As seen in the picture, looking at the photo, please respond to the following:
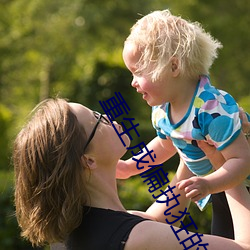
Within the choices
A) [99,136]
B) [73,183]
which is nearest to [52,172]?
[73,183]

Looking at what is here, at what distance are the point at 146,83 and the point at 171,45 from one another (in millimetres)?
184

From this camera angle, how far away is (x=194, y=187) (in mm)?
2547

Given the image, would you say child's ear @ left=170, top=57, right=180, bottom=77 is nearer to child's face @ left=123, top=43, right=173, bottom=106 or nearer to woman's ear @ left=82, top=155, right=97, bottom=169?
child's face @ left=123, top=43, right=173, bottom=106

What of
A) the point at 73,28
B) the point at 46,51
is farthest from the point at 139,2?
the point at 46,51

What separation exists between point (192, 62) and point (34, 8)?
456 inches

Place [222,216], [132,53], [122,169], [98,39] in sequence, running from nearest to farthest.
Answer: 1. [132,53]
2. [222,216]
3. [122,169]
4. [98,39]

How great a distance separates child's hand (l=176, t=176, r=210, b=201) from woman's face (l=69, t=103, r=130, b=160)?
14.8 inches

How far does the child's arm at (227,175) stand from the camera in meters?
2.55

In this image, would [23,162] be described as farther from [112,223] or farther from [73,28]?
[73,28]

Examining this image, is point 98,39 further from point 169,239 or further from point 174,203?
point 169,239

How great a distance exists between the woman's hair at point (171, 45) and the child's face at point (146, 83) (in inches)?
0.8

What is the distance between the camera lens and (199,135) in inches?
108

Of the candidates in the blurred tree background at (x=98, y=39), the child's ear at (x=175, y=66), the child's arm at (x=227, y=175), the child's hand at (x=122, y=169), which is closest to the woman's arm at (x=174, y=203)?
the child's hand at (x=122, y=169)

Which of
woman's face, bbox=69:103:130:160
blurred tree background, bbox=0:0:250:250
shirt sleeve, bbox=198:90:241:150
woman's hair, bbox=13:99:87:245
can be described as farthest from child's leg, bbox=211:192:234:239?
blurred tree background, bbox=0:0:250:250
